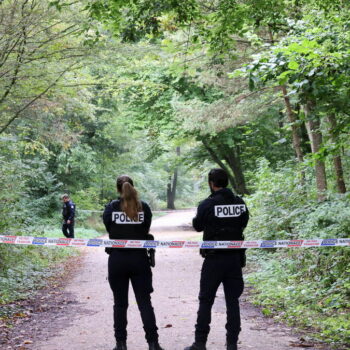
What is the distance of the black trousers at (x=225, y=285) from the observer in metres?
5.55

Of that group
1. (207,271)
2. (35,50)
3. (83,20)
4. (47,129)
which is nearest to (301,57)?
(207,271)

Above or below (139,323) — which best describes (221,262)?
above

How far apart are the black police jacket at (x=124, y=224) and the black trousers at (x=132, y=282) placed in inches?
7.6

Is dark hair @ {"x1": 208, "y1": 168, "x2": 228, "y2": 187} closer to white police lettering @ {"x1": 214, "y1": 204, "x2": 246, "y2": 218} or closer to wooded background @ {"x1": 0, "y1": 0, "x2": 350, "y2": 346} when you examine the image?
white police lettering @ {"x1": 214, "y1": 204, "x2": 246, "y2": 218}

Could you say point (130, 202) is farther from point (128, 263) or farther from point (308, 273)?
point (308, 273)

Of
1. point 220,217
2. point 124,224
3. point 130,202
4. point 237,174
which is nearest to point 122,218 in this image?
point 124,224

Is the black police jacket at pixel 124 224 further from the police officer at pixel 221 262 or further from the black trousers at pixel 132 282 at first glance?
the police officer at pixel 221 262

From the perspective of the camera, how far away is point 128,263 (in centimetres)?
566

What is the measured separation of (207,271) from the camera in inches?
220

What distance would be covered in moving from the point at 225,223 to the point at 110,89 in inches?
279

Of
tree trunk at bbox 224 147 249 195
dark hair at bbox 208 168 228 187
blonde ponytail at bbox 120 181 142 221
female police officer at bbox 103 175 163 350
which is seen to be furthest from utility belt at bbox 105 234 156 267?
tree trunk at bbox 224 147 249 195

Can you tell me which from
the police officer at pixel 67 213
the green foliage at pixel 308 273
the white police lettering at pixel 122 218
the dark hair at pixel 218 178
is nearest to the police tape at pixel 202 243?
the white police lettering at pixel 122 218

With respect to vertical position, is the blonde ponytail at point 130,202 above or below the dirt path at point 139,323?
above

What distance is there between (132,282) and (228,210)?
1380 mm
